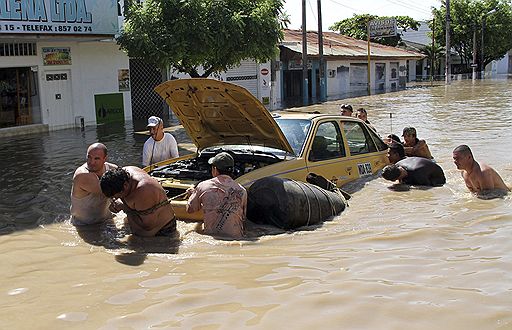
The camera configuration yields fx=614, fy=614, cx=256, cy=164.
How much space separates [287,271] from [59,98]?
17590 millimetres

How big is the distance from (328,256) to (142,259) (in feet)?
5.68

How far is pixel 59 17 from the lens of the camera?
18219 millimetres

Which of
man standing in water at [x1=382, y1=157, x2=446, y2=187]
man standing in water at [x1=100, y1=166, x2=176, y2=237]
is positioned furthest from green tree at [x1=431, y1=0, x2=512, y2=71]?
man standing in water at [x1=100, y1=166, x2=176, y2=237]

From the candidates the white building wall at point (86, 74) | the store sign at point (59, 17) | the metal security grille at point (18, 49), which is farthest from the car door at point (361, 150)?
the white building wall at point (86, 74)

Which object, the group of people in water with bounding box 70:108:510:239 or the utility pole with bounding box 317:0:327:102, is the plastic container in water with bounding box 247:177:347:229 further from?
the utility pole with bounding box 317:0:327:102

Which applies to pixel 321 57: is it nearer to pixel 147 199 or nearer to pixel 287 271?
pixel 147 199

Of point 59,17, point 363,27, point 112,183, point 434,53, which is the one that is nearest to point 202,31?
point 59,17

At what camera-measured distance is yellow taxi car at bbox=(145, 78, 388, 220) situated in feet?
23.2

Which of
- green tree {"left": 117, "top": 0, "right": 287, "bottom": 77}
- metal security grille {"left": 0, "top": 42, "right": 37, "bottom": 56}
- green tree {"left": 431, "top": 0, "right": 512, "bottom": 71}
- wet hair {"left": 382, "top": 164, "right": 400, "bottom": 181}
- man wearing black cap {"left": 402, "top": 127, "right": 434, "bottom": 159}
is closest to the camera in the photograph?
wet hair {"left": 382, "top": 164, "right": 400, "bottom": 181}

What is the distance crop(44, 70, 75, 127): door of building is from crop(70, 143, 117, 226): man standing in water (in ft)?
48.1

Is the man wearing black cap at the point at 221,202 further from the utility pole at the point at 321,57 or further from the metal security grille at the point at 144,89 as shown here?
the utility pole at the point at 321,57

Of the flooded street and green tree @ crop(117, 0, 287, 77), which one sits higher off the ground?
green tree @ crop(117, 0, 287, 77)

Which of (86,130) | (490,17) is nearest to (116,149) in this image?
(86,130)

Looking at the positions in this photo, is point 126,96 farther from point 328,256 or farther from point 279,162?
point 328,256
